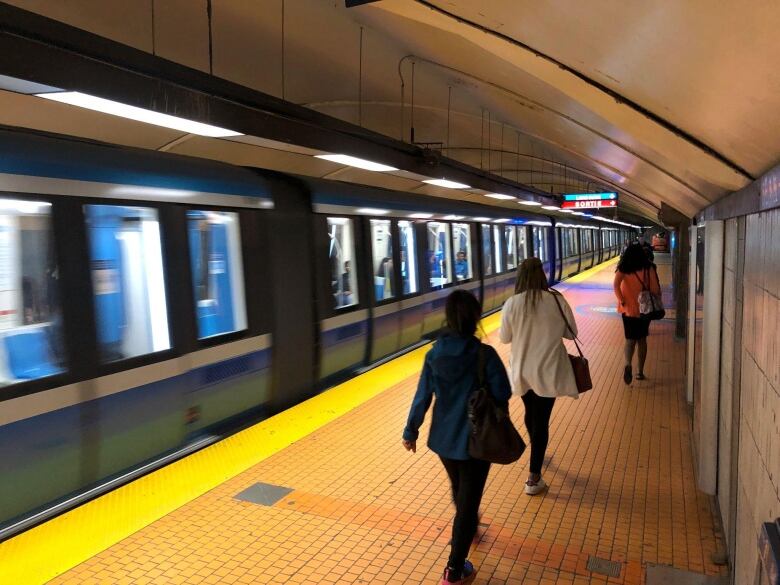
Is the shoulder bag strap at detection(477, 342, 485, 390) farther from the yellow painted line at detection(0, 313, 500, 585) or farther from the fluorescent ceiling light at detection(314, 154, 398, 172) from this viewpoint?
the fluorescent ceiling light at detection(314, 154, 398, 172)

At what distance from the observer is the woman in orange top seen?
6984 millimetres

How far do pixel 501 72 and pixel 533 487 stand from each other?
3.50 metres

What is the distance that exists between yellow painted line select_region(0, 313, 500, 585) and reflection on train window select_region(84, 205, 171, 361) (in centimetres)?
105

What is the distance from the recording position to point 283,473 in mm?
4820

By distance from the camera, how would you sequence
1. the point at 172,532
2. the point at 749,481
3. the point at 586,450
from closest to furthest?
the point at 749,481
the point at 172,532
the point at 586,450

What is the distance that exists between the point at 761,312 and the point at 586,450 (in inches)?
122

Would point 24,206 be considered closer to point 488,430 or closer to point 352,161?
point 488,430

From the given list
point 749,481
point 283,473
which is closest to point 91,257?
point 283,473

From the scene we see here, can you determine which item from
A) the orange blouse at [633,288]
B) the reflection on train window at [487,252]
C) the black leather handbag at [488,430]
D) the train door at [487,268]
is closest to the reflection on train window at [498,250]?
the train door at [487,268]

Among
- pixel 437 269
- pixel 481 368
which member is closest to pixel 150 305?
pixel 481 368

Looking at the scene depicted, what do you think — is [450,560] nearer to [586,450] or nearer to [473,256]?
[586,450]

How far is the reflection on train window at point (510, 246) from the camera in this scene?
46.1ft

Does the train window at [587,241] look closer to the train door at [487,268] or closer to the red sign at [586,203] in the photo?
the red sign at [586,203]

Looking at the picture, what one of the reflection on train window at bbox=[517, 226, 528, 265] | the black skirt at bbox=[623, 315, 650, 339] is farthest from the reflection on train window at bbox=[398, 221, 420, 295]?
the reflection on train window at bbox=[517, 226, 528, 265]
